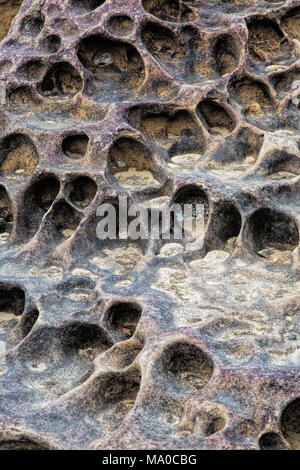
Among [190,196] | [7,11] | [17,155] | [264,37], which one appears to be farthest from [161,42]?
[7,11]

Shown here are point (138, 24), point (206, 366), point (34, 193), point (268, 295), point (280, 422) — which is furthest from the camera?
point (138, 24)

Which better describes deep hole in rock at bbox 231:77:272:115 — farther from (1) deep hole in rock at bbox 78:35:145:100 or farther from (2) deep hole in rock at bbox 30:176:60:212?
(2) deep hole in rock at bbox 30:176:60:212

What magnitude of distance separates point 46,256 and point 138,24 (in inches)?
81.0

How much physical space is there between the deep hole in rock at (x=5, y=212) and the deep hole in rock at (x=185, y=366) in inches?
78.8

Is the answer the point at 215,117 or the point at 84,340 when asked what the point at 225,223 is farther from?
the point at 84,340

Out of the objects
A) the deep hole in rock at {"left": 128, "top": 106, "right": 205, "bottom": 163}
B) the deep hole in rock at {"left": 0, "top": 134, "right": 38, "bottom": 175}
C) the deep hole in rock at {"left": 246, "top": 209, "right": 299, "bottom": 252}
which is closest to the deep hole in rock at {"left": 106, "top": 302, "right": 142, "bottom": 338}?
the deep hole in rock at {"left": 246, "top": 209, "right": 299, "bottom": 252}

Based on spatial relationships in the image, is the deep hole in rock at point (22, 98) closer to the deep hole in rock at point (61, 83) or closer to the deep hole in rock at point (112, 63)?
the deep hole in rock at point (61, 83)

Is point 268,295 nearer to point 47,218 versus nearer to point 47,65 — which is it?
point 47,218

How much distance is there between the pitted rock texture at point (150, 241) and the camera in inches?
128

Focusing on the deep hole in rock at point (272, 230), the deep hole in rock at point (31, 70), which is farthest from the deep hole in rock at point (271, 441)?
the deep hole in rock at point (31, 70)

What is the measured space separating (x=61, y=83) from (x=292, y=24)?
197 centimetres

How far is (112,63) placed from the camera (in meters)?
5.48

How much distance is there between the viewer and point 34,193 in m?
4.89

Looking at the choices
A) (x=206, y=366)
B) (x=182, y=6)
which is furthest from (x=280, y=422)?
(x=182, y=6)
